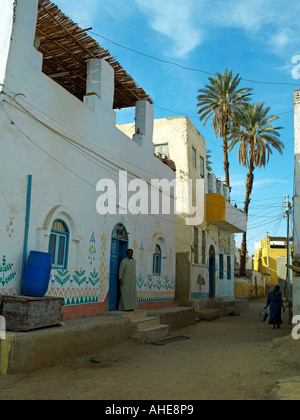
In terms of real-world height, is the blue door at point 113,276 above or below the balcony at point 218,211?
below

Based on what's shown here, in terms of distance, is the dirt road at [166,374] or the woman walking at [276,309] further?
the woman walking at [276,309]

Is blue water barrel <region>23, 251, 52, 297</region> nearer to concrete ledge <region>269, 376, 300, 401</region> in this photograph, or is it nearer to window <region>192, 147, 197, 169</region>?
concrete ledge <region>269, 376, 300, 401</region>

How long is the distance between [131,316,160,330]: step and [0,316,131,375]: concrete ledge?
65 cm

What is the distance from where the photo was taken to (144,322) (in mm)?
9305

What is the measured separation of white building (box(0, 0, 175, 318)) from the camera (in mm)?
6664

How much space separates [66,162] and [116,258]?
10.3 feet

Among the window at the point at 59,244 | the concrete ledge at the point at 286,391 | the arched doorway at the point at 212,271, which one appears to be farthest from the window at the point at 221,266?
the concrete ledge at the point at 286,391

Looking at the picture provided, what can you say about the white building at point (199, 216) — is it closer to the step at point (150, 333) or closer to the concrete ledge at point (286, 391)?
the step at point (150, 333)

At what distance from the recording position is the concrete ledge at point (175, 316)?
35.8 feet

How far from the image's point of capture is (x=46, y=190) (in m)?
7.41

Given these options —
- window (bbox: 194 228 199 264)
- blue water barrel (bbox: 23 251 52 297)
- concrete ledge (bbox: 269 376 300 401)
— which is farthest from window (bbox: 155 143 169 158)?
concrete ledge (bbox: 269 376 300 401)

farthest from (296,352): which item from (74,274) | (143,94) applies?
(143,94)

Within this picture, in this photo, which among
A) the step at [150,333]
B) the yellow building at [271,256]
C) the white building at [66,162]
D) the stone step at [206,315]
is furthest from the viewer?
the yellow building at [271,256]

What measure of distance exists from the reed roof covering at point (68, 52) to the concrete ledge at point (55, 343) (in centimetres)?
574
